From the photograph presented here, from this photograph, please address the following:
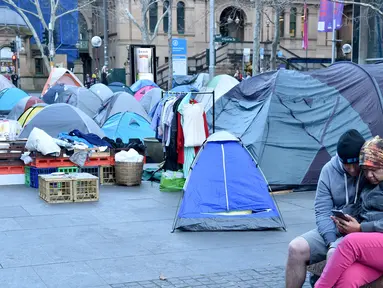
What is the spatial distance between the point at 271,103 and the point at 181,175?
2133mm

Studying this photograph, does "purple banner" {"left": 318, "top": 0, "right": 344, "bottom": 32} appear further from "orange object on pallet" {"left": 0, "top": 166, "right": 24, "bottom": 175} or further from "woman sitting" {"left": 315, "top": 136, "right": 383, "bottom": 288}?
"woman sitting" {"left": 315, "top": 136, "right": 383, "bottom": 288}

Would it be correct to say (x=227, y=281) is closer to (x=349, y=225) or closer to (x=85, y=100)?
(x=349, y=225)

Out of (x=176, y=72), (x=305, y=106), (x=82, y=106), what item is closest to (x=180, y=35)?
(x=176, y=72)

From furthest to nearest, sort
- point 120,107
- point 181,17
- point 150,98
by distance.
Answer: point 181,17, point 150,98, point 120,107

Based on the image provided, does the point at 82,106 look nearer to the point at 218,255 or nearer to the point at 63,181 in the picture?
the point at 63,181

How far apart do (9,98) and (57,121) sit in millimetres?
11234

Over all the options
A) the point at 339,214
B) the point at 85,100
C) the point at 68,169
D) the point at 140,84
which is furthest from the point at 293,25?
the point at 339,214

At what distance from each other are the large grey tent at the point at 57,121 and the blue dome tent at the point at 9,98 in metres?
10.2

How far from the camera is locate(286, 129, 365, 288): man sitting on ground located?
180 inches

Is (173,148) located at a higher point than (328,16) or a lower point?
lower

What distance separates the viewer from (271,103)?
37.0 ft

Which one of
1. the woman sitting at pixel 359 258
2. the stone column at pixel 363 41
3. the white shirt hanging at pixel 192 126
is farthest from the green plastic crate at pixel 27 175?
the stone column at pixel 363 41

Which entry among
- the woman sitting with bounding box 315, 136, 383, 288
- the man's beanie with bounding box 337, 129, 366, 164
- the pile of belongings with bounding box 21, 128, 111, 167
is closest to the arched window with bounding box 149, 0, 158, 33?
the pile of belongings with bounding box 21, 128, 111, 167

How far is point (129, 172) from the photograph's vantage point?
11562 millimetres
